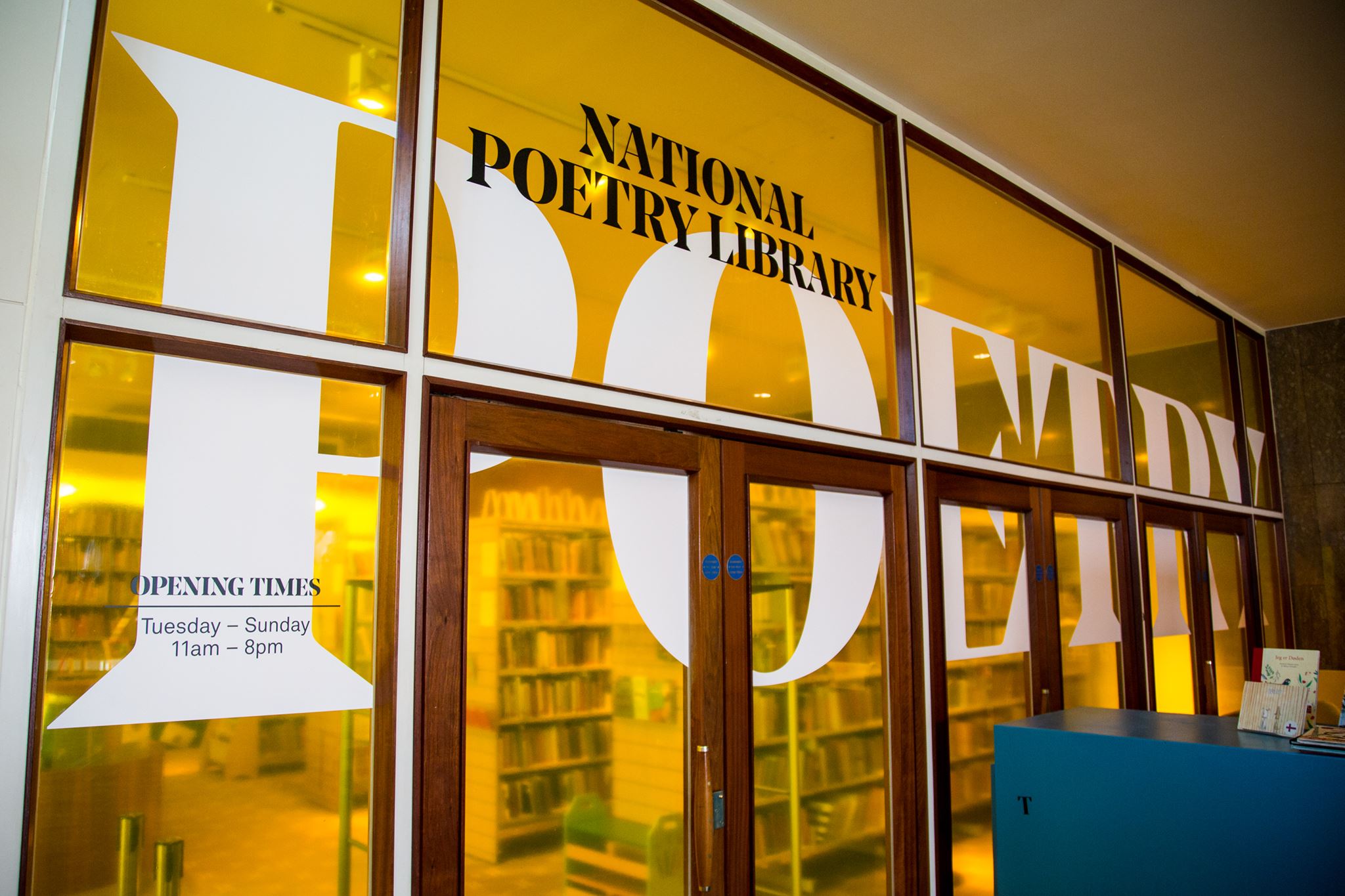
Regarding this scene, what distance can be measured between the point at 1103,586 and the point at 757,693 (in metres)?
2.57

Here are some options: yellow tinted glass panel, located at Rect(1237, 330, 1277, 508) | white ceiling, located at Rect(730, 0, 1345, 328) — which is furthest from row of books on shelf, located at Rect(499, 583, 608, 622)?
yellow tinted glass panel, located at Rect(1237, 330, 1277, 508)

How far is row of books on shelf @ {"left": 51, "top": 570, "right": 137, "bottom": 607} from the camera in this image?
67.1 inches

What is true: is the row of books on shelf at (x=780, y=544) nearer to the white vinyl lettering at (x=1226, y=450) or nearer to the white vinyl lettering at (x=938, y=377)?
the white vinyl lettering at (x=938, y=377)

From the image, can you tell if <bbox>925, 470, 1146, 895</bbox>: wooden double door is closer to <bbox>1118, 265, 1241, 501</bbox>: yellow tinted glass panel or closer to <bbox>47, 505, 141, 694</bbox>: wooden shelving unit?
<bbox>1118, 265, 1241, 501</bbox>: yellow tinted glass panel

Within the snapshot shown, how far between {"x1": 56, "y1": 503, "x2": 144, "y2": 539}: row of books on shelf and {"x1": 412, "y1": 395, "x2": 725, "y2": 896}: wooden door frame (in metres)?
0.58

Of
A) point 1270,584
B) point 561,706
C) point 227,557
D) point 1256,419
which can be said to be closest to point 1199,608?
point 1270,584

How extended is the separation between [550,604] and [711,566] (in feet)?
1.78

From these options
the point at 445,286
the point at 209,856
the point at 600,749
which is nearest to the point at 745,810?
the point at 600,749

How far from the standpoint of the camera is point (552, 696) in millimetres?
2359

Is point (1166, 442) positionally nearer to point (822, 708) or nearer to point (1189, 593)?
point (1189, 593)

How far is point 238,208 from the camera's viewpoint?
1.97 m

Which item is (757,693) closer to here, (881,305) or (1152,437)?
(881,305)

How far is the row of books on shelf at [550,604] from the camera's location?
2.29m

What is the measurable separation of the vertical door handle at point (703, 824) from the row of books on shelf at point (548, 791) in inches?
11.2
